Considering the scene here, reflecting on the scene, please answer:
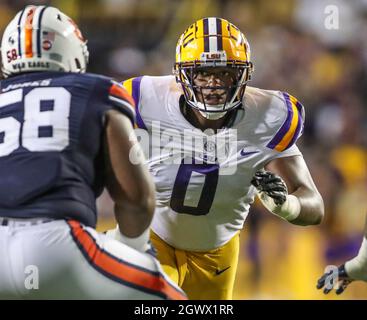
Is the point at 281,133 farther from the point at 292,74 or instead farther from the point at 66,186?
the point at 292,74

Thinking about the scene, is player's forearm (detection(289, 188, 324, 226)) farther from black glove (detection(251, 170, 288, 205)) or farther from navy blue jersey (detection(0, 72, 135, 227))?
navy blue jersey (detection(0, 72, 135, 227))

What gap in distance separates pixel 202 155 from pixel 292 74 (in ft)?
9.96

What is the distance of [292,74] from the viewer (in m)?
5.99

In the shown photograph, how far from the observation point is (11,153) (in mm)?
2314

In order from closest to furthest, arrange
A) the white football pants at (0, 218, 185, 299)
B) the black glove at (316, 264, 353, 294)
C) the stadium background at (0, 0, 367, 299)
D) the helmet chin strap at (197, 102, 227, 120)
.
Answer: the white football pants at (0, 218, 185, 299) → the black glove at (316, 264, 353, 294) → the helmet chin strap at (197, 102, 227, 120) → the stadium background at (0, 0, 367, 299)

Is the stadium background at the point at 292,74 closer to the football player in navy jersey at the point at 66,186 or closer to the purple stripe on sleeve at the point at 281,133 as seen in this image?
the purple stripe on sleeve at the point at 281,133

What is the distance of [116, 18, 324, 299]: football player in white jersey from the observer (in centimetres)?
309

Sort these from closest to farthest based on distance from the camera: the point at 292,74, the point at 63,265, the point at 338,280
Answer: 1. the point at 63,265
2. the point at 338,280
3. the point at 292,74

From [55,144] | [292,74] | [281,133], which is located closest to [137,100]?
[281,133]

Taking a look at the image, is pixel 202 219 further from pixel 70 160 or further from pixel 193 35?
pixel 70 160

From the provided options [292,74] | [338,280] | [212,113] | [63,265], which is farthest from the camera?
[292,74]

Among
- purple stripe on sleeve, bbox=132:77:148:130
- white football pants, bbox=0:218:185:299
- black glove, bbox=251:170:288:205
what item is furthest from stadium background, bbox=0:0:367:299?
white football pants, bbox=0:218:185:299

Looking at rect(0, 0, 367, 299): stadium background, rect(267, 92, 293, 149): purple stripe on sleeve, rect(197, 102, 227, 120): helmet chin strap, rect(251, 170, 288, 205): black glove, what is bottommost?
rect(0, 0, 367, 299): stadium background
